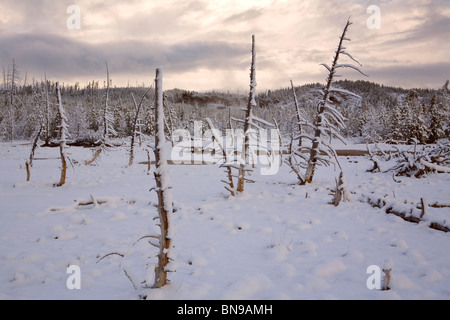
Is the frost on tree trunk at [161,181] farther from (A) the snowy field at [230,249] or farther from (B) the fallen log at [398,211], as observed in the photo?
(B) the fallen log at [398,211]

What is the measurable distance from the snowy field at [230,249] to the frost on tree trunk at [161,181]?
0.42 feet

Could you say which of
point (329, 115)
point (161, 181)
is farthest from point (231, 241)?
point (329, 115)

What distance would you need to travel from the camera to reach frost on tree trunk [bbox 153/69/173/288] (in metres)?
3.46

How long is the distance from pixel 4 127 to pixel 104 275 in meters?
73.2

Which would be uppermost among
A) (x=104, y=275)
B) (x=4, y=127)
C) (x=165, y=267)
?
(x=4, y=127)

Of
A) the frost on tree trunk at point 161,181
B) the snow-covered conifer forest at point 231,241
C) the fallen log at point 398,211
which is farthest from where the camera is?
the fallen log at point 398,211

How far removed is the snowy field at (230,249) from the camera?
3965 mm

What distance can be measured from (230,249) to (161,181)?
2.89 m

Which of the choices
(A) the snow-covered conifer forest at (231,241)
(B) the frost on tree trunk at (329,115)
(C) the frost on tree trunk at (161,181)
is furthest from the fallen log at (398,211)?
(C) the frost on tree trunk at (161,181)

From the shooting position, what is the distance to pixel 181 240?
6270 millimetres

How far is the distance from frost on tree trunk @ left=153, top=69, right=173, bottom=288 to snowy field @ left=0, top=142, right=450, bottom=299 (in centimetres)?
13

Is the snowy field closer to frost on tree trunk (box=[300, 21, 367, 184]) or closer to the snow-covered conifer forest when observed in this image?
the snow-covered conifer forest
